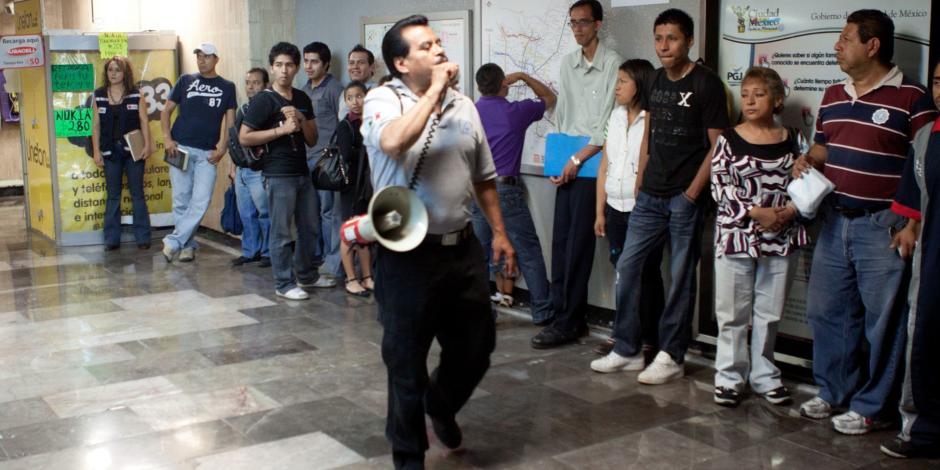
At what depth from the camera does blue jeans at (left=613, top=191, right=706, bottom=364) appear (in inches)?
213

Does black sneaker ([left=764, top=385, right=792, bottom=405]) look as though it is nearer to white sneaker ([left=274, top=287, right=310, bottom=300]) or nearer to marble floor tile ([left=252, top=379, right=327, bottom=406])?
marble floor tile ([left=252, top=379, right=327, bottom=406])

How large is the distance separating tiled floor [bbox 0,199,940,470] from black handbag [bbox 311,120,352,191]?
0.84 metres

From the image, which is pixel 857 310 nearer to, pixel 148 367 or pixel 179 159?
pixel 148 367

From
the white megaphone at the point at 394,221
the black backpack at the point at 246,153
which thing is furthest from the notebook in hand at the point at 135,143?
the white megaphone at the point at 394,221

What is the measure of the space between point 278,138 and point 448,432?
3.52m

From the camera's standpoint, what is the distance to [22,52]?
392 inches

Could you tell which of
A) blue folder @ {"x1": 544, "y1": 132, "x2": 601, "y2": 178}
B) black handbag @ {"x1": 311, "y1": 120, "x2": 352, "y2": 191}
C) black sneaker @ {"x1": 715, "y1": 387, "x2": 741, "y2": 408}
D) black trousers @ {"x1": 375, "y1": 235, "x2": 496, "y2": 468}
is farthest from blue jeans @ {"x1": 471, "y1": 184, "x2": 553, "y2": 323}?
black trousers @ {"x1": 375, "y1": 235, "x2": 496, "y2": 468}

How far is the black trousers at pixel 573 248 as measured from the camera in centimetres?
626

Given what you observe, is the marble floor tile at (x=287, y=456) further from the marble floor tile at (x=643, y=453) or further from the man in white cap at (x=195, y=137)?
the man in white cap at (x=195, y=137)

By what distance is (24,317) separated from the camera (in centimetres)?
719

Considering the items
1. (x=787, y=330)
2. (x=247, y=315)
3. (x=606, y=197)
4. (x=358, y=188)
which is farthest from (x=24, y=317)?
(x=787, y=330)

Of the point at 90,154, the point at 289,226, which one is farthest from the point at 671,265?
the point at 90,154

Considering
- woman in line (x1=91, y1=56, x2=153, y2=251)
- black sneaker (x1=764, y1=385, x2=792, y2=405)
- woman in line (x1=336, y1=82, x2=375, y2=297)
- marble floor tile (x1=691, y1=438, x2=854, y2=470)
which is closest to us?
Result: marble floor tile (x1=691, y1=438, x2=854, y2=470)

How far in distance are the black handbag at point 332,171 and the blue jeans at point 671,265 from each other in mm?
2393
